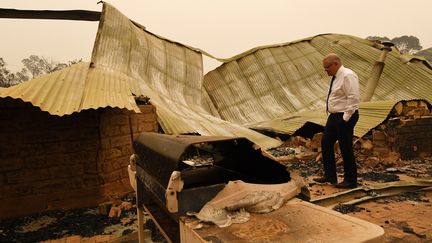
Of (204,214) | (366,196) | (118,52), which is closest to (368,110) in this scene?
(366,196)

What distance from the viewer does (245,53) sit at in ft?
47.6

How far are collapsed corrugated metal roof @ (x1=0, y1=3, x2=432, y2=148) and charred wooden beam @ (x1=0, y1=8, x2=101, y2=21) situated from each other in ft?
4.74

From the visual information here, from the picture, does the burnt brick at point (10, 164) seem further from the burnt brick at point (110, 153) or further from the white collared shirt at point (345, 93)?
the white collared shirt at point (345, 93)

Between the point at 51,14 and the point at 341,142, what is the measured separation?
31.2 feet

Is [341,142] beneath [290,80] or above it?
beneath

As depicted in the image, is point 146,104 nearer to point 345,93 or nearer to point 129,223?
point 129,223

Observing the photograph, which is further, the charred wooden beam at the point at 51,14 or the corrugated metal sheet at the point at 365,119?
the charred wooden beam at the point at 51,14

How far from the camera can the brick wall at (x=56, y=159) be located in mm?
3994

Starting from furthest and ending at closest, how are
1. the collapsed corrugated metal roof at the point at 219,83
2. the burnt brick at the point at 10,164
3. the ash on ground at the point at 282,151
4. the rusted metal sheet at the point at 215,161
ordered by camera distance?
→ the ash on ground at the point at 282,151 → the collapsed corrugated metal roof at the point at 219,83 → the burnt brick at the point at 10,164 → the rusted metal sheet at the point at 215,161

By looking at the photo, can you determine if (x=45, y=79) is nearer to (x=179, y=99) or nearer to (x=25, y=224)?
(x=25, y=224)

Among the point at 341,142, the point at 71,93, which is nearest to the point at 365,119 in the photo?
the point at 341,142

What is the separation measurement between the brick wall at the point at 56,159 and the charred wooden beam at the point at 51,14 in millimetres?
6743

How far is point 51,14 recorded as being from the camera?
381 inches

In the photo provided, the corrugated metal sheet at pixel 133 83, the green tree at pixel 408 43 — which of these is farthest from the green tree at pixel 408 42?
the corrugated metal sheet at pixel 133 83
